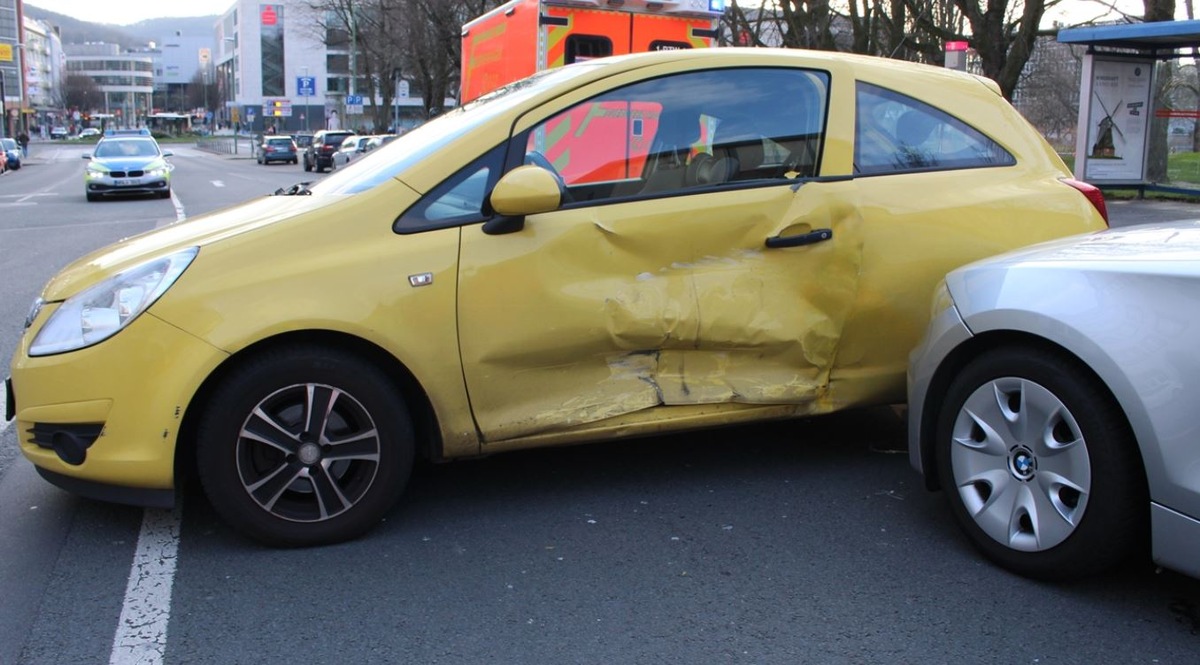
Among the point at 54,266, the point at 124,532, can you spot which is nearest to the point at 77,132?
the point at 54,266

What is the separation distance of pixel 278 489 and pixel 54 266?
30.0ft

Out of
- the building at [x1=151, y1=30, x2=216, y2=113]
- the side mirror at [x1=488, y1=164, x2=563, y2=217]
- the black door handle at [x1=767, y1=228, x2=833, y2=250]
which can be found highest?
the building at [x1=151, y1=30, x2=216, y2=113]

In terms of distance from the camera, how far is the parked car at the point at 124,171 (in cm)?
2275

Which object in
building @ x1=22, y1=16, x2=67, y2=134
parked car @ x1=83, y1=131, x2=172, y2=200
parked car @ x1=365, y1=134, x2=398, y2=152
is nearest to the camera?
parked car @ x1=365, y1=134, x2=398, y2=152

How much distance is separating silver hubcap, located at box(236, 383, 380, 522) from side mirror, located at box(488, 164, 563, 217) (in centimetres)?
87

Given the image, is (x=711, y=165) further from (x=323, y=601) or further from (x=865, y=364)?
(x=323, y=601)

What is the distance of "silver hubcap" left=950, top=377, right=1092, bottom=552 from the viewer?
3.24 metres

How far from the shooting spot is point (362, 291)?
144 inches

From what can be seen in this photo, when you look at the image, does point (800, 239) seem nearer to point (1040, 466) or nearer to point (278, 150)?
point (1040, 466)

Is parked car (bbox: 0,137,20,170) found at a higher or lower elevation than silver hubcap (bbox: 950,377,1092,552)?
higher

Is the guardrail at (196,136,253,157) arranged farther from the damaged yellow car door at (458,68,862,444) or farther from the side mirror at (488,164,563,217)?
the side mirror at (488,164,563,217)

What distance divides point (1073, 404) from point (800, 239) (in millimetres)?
1289

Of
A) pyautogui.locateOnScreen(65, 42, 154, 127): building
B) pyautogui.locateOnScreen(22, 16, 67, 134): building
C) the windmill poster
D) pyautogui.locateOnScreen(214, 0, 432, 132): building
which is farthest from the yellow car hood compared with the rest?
pyautogui.locateOnScreen(65, 42, 154, 127): building

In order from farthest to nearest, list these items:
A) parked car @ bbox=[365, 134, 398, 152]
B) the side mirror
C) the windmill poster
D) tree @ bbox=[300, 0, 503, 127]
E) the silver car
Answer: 1. tree @ bbox=[300, 0, 503, 127]
2. the windmill poster
3. parked car @ bbox=[365, 134, 398, 152]
4. the side mirror
5. the silver car
